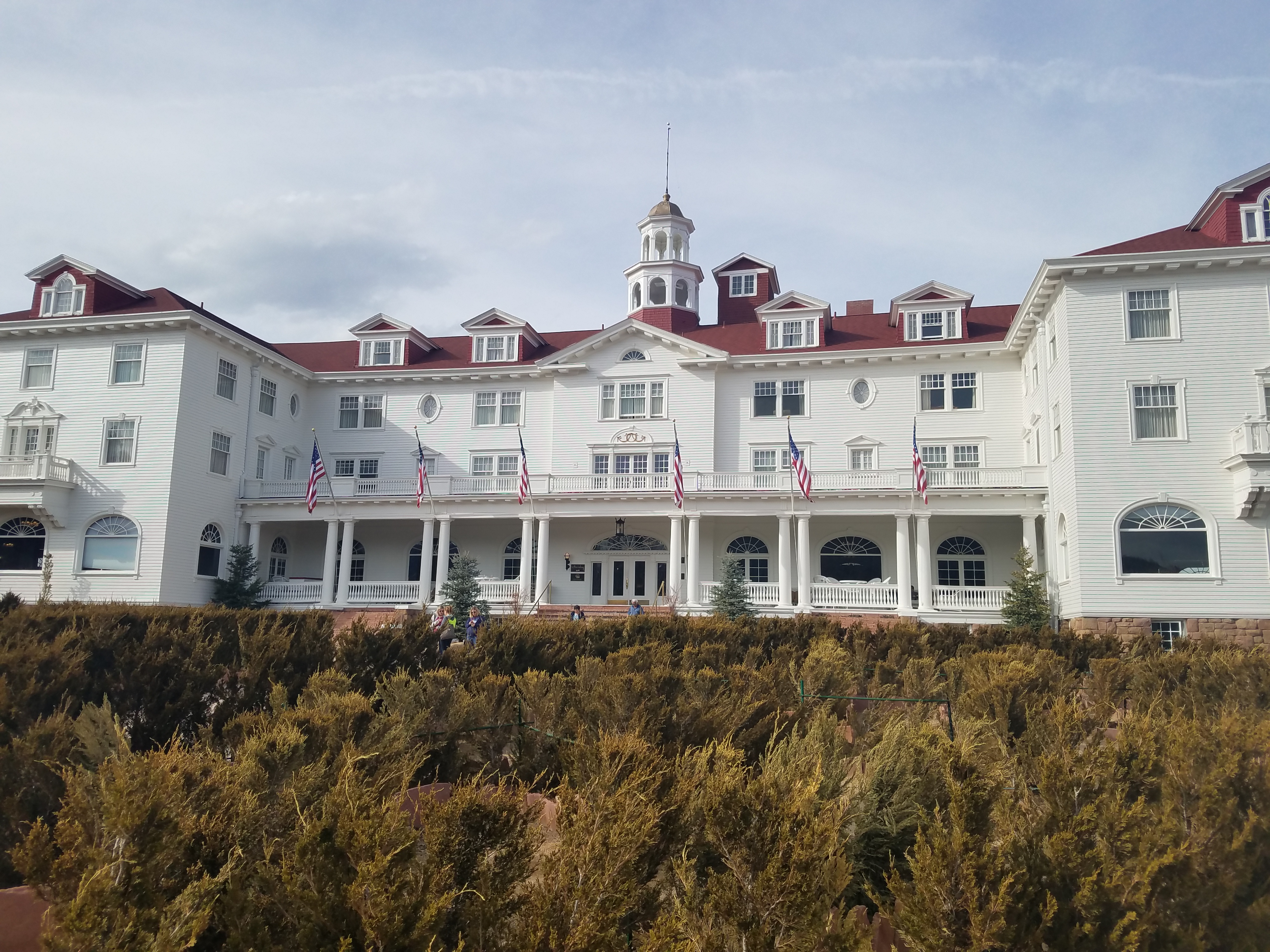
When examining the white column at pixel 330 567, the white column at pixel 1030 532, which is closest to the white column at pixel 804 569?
the white column at pixel 1030 532

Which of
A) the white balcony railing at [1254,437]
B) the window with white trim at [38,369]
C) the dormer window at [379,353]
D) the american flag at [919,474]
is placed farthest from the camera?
the dormer window at [379,353]

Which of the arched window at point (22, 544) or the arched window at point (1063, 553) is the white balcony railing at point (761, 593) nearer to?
the arched window at point (1063, 553)

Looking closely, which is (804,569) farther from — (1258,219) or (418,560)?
(1258,219)

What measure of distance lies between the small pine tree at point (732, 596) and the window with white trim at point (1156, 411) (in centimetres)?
1278

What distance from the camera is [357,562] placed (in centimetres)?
4050

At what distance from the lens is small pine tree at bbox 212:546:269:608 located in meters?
34.8

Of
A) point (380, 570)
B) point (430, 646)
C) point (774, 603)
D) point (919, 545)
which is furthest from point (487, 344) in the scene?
point (430, 646)

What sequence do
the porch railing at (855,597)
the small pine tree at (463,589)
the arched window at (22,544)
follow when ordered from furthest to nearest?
1. the arched window at (22,544)
2. the small pine tree at (463,589)
3. the porch railing at (855,597)

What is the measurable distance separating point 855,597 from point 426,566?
15824mm

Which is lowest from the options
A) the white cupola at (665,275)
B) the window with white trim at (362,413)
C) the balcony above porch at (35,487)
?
the balcony above porch at (35,487)

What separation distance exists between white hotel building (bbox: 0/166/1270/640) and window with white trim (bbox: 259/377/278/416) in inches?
5.1

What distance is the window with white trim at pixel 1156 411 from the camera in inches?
1073

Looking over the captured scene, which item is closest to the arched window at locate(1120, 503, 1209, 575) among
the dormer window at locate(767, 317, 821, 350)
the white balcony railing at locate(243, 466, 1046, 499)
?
the white balcony railing at locate(243, 466, 1046, 499)

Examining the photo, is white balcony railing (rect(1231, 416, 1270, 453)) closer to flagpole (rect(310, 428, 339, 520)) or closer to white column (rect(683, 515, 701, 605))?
white column (rect(683, 515, 701, 605))
